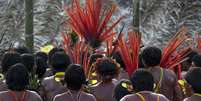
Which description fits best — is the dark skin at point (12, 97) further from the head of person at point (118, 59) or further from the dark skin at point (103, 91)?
the head of person at point (118, 59)

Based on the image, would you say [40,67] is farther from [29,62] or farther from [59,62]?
[59,62]

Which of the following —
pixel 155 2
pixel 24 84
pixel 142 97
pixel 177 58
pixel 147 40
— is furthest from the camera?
pixel 155 2

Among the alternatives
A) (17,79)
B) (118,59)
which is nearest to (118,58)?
(118,59)

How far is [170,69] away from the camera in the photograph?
7383 millimetres

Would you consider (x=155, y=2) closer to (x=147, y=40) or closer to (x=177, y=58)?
(x=147, y=40)

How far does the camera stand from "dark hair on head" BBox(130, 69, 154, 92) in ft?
18.4

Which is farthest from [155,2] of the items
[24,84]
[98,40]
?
[24,84]

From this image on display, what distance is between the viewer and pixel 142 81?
5.65 metres

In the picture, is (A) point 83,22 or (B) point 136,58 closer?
(B) point 136,58

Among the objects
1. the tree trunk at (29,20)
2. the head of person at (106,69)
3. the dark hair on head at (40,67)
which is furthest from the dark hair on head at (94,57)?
the tree trunk at (29,20)

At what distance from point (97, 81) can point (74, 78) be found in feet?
3.82

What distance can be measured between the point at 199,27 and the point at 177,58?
7.46 meters

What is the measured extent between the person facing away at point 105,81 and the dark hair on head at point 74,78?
23.4 inches

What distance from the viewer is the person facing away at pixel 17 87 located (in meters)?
5.88
